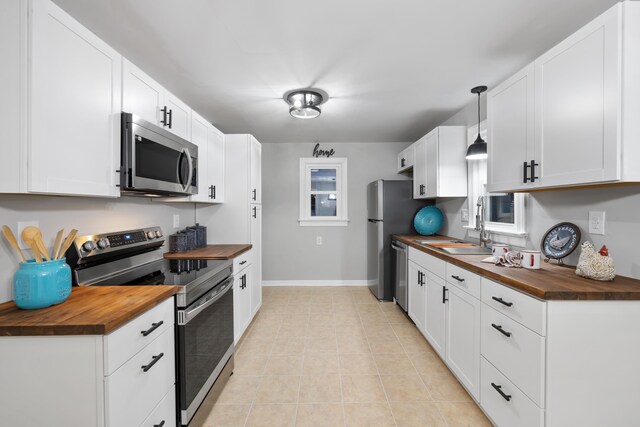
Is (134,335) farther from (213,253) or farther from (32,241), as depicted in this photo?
(213,253)

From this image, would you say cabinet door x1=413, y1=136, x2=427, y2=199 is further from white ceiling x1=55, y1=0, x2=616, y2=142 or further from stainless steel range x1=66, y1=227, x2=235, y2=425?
stainless steel range x1=66, y1=227, x2=235, y2=425

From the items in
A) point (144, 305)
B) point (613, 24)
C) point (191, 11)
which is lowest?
point (144, 305)

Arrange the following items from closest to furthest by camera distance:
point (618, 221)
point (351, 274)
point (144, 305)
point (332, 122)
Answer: point (144, 305)
point (618, 221)
point (332, 122)
point (351, 274)

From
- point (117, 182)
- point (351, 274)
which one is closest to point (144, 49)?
point (117, 182)

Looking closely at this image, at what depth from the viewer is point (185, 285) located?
4.98ft

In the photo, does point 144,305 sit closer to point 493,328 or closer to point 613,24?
point 493,328

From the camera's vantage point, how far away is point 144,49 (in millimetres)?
1979

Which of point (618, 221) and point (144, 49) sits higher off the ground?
point (144, 49)

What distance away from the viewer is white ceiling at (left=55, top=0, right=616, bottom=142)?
1569 mm

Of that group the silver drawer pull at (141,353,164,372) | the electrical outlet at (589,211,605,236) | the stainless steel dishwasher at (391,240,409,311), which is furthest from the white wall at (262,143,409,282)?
the silver drawer pull at (141,353,164,372)

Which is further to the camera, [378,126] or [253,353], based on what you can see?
[378,126]

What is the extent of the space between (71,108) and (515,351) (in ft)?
7.83

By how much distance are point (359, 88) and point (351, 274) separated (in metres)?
3.00

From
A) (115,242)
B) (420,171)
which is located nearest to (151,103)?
(115,242)
